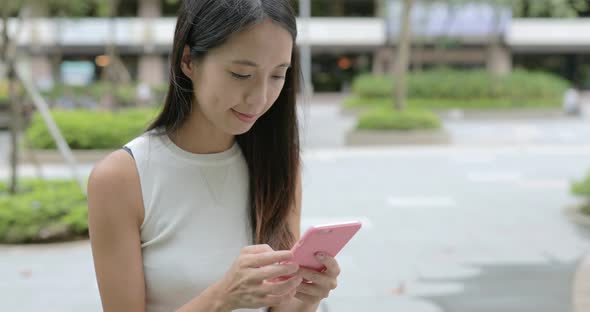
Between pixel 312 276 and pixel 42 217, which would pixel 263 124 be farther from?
pixel 42 217

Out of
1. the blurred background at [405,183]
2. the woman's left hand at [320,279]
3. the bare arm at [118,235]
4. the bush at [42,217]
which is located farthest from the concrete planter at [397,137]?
the bare arm at [118,235]

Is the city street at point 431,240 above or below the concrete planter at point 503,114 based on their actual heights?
above

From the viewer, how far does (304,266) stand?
1.79 meters

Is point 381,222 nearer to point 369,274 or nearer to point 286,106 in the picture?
point 369,274

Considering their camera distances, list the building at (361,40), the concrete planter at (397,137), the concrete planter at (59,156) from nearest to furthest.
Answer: the concrete planter at (59,156) → the concrete planter at (397,137) → the building at (361,40)

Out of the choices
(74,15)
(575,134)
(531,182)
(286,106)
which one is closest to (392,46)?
(74,15)

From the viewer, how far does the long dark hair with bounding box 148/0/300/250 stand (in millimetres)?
1814

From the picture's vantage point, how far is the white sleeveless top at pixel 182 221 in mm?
1902

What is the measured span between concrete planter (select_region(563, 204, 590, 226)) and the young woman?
24.9ft

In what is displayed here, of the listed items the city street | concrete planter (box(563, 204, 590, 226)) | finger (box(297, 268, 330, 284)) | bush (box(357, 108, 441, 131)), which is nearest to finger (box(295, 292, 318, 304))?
finger (box(297, 268, 330, 284))

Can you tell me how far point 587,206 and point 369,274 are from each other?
4165mm

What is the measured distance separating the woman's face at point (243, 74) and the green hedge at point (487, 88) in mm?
29348

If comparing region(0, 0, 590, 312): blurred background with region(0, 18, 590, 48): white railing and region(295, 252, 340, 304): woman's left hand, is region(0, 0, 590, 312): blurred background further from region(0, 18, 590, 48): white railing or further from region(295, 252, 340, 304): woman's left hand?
region(0, 18, 590, 48): white railing

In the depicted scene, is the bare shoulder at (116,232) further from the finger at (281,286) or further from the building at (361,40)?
the building at (361,40)
